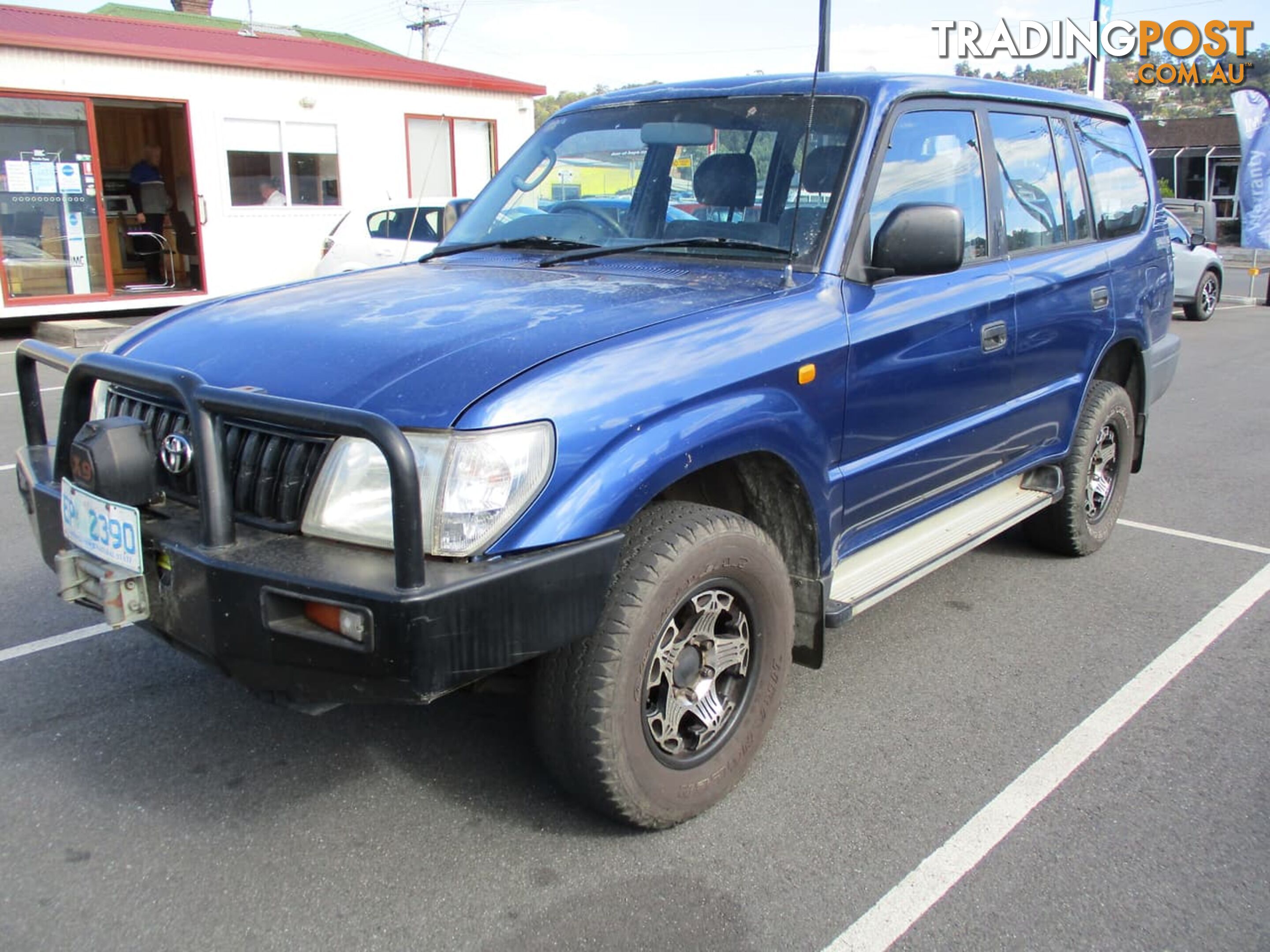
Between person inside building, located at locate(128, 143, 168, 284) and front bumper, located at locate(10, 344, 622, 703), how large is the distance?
47.5ft

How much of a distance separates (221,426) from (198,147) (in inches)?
537

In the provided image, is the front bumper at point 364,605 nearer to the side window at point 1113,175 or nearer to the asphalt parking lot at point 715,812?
the asphalt parking lot at point 715,812

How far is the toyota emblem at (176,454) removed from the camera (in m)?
2.64

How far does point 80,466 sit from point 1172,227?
14786mm

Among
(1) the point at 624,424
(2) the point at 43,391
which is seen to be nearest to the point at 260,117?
(2) the point at 43,391

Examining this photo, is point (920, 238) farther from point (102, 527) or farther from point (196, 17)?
point (196, 17)

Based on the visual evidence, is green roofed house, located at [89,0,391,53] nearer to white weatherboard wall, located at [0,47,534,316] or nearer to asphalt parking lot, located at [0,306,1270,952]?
white weatherboard wall, located at [0,47,534,316]

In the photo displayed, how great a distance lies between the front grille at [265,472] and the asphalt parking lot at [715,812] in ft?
2.89

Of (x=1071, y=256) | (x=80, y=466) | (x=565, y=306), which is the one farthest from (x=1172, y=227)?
(x=80, y=466)

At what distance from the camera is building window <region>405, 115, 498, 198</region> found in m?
17.1

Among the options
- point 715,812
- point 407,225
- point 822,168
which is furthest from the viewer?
point 407,225

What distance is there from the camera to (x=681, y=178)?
3736mm

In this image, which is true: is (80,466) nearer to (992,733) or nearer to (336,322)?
(336,322)

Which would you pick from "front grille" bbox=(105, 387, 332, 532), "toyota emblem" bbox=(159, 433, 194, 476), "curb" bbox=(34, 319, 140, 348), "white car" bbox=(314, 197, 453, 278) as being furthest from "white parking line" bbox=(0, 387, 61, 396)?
"front grille" bbox=(105, 387, 332, 532)
